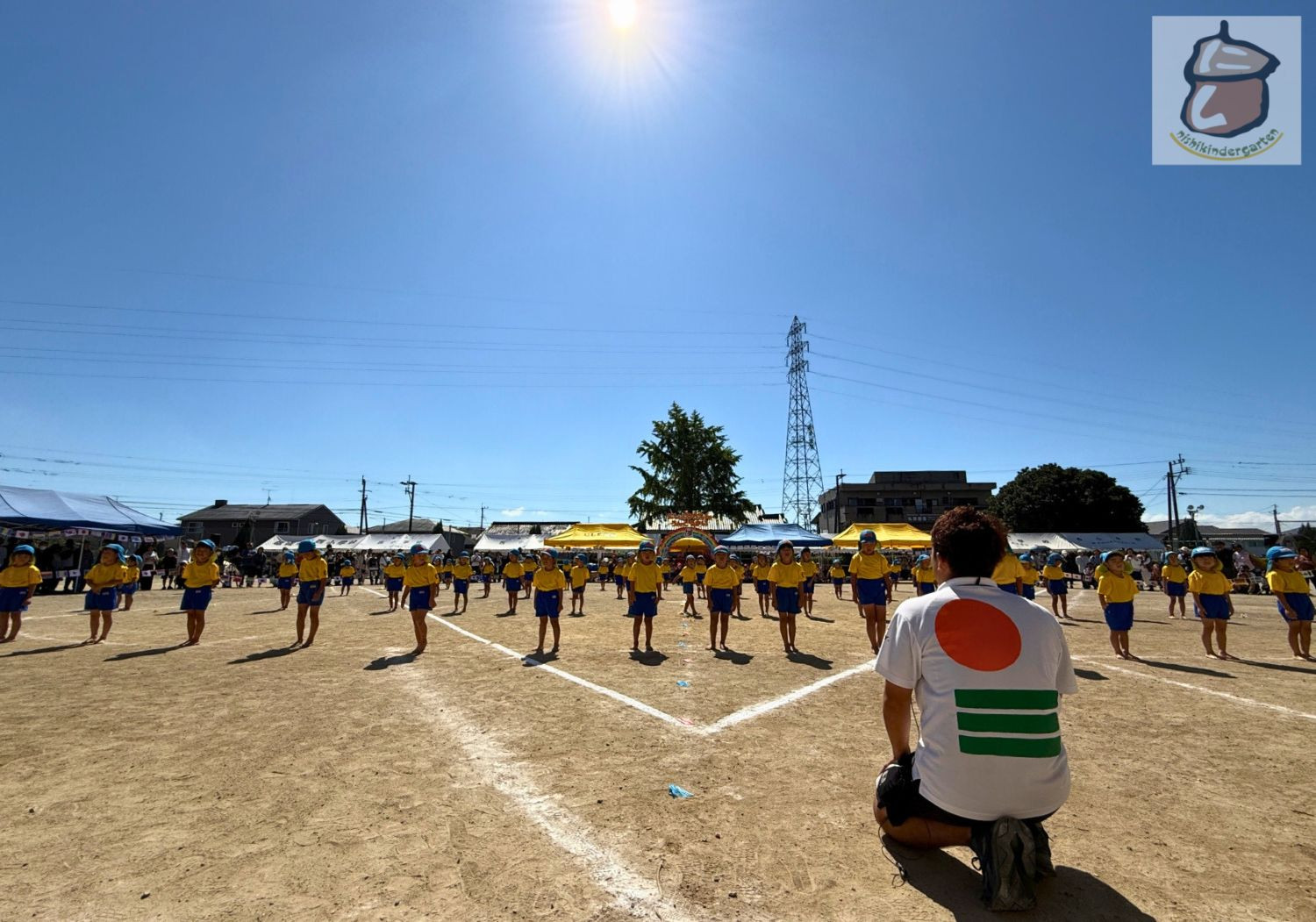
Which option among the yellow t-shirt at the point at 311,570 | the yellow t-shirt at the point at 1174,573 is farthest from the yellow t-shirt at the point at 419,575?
the yellow t-shirt at the point at 1174,573

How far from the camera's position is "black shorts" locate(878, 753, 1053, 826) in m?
2.92

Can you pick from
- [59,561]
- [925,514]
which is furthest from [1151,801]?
→ [925,514]

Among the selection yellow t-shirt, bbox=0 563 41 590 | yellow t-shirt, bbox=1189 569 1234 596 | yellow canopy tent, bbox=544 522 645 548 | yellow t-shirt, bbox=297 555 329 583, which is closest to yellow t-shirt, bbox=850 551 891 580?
yellow t-shirt, bbox=1189 569 1234 596

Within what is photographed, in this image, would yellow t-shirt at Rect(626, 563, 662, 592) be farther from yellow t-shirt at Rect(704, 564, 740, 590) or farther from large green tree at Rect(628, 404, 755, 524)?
large green tree at Rect(628, 404, 755, 524)

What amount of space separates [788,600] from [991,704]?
8.17 metres

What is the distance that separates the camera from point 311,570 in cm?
1098

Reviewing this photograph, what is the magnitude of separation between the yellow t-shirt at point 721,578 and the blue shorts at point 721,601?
8 cm

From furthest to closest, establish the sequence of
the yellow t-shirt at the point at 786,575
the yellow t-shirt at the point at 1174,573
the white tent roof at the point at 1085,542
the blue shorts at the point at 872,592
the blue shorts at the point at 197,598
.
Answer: the white tent roof at the point at 1085,542 → the yellow t-shirt at the point at 1174,573 → the blue shorts at the point at 197,598 → the yellow t-shirt at the point at 786,575 → the blue shorts at the point at 872,592

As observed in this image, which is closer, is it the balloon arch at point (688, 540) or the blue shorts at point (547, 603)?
the blue shorts at point (547, 603)

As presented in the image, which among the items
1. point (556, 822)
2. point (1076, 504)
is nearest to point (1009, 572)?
point (556, 822)

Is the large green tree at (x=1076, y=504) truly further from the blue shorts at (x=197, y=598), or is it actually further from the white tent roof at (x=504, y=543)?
the blue shorts at (x=197, y=598)

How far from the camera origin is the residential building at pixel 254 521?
221 feet

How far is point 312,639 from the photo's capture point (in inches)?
446

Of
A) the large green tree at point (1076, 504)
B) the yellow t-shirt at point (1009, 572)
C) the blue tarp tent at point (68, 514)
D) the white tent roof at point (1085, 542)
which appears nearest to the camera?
the yellow t-shirt at point (1009, 572)
